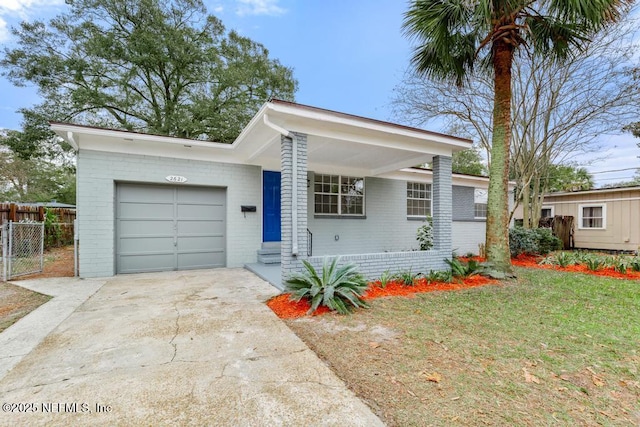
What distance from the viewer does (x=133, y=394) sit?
7.12ft

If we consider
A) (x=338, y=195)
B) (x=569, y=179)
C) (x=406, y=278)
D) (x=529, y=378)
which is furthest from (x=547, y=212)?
(x=529, y=378)

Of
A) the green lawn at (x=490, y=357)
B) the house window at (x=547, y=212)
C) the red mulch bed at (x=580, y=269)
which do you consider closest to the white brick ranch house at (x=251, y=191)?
the green lawn at (x=490, y=357)

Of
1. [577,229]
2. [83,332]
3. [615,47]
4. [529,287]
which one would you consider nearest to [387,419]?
[83,332]

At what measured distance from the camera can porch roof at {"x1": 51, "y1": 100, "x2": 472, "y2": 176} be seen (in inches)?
195

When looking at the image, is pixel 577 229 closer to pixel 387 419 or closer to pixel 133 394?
pixel 387 419

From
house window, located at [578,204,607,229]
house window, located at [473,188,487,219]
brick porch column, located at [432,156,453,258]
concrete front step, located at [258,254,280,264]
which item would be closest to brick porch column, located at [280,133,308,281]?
concrete front step, located at [258,254,280,264]

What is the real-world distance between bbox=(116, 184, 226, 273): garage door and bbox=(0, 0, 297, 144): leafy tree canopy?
6456mm

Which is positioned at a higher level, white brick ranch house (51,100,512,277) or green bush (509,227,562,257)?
white brick ranch house (51,100,512,277)

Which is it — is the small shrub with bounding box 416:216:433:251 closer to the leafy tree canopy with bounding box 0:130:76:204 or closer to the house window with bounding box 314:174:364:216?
the house window with bounding box 314:174:364:216

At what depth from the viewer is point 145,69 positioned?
39.9 feet

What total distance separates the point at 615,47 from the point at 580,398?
39.2 feet

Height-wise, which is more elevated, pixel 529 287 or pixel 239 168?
pixel 239 168

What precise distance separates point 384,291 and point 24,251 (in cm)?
943

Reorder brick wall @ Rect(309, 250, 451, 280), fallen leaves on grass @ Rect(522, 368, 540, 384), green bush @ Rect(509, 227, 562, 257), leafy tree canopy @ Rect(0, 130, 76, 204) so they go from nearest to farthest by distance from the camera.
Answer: fallen leaves on grass @ Rect(522, 368, 540, 384) < brick wall @ Rect(309, 250, 451, 280) < green bush @ Rect(509, 227, 562, 257) < leafy tree canopy @ Rect(0, 130, 76, 204)
